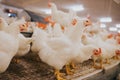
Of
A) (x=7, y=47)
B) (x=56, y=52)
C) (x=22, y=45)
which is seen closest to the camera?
(x=7, y=47)

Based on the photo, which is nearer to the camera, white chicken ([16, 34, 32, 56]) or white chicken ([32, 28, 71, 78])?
white chicken ([32, 28, 71, 78])

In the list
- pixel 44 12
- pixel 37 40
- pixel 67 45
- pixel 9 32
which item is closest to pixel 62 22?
pixel 37 40

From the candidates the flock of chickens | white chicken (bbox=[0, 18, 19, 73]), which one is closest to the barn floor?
the flock of chickens

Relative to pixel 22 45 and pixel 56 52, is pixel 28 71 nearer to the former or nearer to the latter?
pixel 22 45

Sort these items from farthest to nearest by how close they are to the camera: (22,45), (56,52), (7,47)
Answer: (22,45) < (56,52) < (7,47)

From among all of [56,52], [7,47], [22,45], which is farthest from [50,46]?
[7,47]

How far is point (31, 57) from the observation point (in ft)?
7.22

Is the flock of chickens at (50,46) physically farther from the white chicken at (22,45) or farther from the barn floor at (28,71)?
the barn floor at (28,71)

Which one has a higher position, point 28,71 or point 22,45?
point 22,45

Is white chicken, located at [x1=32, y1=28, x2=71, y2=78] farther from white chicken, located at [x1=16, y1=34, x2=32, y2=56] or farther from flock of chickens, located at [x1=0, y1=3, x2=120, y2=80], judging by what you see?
white chicken, located at [x1=16, y1=34, x2=32, y2=56]

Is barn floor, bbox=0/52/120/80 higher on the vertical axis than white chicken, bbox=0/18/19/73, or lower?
lower

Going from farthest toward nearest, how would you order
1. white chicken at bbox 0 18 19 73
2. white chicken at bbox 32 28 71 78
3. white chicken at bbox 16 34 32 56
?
white chicken at bbox 16 34 32 56
white chicken at bbox 32 28 71 78
white chicken at bbox 0 18 19 73

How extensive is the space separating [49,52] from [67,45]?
17 centimetres

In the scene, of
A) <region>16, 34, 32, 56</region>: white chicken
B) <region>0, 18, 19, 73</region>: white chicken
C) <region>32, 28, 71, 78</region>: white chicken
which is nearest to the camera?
<region>0, 18, 19, 73</region>: white chicken
